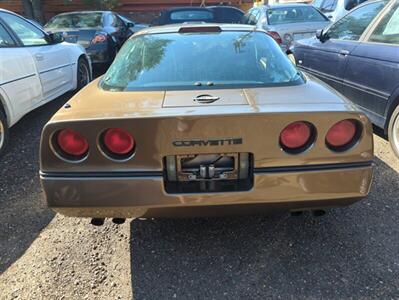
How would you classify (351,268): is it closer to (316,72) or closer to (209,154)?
(209,154)

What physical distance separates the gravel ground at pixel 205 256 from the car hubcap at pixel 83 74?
3735 millimetres

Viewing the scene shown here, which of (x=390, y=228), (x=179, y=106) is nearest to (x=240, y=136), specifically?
(x=179, y=106)

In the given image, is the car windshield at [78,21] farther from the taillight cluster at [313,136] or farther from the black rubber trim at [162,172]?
the taillight cluster at [313,136]

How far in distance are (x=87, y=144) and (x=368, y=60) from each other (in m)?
3.34

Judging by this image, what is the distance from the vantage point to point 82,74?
687cm

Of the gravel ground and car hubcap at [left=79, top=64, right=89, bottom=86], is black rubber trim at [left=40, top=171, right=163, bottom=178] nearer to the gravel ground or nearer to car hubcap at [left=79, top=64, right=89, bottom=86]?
the gravel ground

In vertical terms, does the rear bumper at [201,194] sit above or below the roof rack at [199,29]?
below

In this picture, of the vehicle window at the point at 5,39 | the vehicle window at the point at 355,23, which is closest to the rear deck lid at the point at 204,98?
the vehicle window at the point at 5,39

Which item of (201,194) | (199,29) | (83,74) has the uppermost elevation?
(199,29)

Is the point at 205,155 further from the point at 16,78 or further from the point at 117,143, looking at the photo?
the point at 16,78

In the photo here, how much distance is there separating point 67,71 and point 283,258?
454 cm

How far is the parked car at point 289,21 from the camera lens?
799 centimetres

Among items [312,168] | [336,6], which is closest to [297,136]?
[312,168]

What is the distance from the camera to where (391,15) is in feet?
14.2
